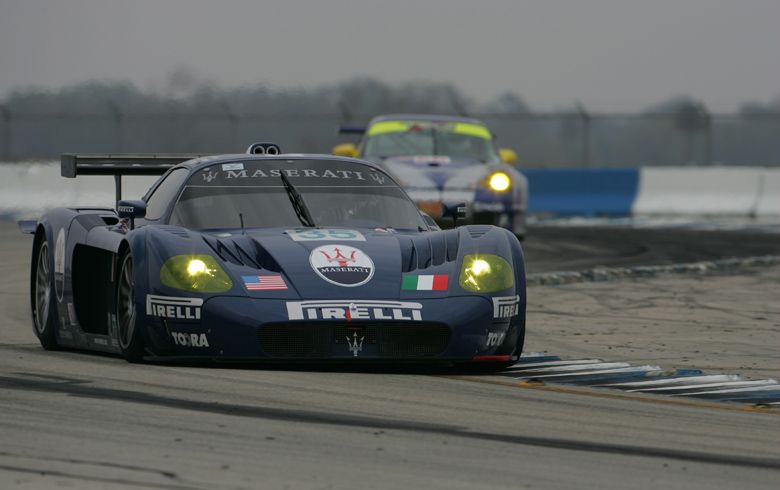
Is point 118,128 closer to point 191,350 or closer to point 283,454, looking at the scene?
point 191,350

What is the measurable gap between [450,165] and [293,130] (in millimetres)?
13571

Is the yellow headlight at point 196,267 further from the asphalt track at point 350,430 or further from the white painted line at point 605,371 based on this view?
the white painted line at point 605,371

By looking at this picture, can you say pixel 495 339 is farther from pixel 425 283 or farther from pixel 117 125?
pixel 117 125

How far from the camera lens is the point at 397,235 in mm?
8164

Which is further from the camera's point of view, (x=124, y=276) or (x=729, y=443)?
(x=124, y=276)

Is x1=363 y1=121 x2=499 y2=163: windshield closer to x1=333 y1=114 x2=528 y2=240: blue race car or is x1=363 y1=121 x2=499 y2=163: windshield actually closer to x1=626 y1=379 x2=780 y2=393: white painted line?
x1=333 y1=114 x2=528 y2=240: blue race car

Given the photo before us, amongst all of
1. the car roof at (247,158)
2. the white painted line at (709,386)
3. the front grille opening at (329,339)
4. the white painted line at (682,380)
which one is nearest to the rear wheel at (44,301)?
the car roof at (247,158)

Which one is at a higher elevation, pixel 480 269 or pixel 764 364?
pixel 480 269

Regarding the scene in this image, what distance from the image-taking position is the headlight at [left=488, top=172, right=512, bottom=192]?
17.4 meters

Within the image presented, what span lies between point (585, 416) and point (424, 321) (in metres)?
1.27

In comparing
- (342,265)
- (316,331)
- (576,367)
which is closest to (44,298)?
(342,265)

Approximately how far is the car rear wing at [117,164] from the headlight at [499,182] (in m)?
7.28

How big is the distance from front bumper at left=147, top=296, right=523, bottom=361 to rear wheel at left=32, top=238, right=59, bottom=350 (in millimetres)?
1673

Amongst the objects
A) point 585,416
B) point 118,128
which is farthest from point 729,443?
point 118,128
